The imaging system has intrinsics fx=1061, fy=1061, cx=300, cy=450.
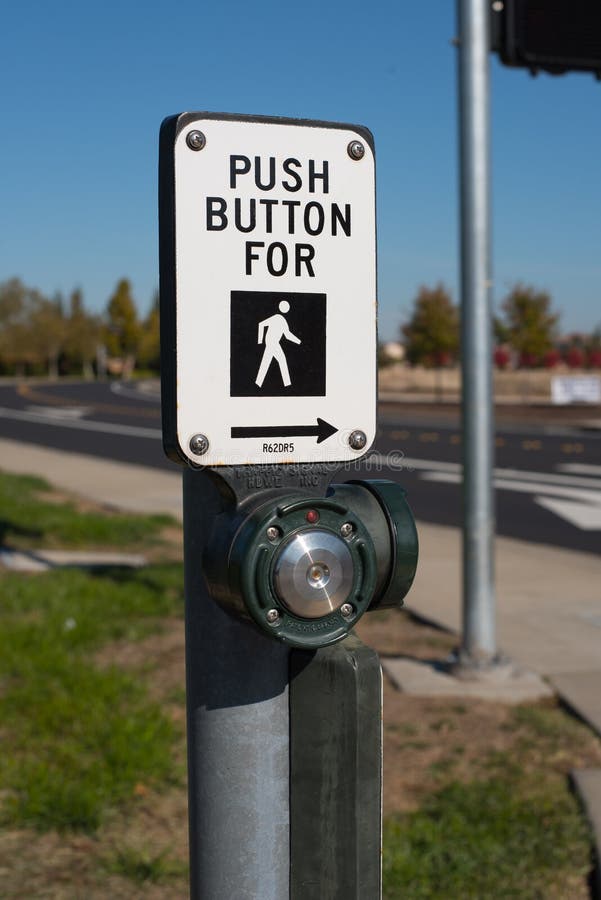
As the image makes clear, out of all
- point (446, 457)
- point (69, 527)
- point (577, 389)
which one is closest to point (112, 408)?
point (577, 389)

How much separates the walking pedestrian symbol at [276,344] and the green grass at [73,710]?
2.62 metres

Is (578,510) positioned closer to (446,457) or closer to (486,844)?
(446,457)

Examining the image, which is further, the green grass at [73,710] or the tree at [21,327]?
the tree at [21,327]

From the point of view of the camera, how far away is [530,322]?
47500mm

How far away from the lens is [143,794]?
3.90 m

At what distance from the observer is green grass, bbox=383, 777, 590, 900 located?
3.29m

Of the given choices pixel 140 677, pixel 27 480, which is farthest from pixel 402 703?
pixel 27 480

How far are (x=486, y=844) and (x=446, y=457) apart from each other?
1579cm

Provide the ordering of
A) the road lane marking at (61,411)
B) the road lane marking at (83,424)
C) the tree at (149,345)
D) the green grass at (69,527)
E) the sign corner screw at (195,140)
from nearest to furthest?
the sign corner screw at (195,140), the green grass at (69,527), the road lane marking at (83,424), the road lane marking at (61,411), the tree at (149,345)

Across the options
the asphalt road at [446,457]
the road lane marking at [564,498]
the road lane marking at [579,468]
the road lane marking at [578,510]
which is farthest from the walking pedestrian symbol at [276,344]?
the road lane marking at [579,468]

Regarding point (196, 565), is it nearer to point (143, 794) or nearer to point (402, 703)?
point (143, 794)

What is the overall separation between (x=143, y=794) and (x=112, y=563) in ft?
15.0

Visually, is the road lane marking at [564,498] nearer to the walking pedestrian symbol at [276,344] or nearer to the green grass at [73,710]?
the green grass at [73,710]

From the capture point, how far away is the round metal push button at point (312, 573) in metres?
1.32
